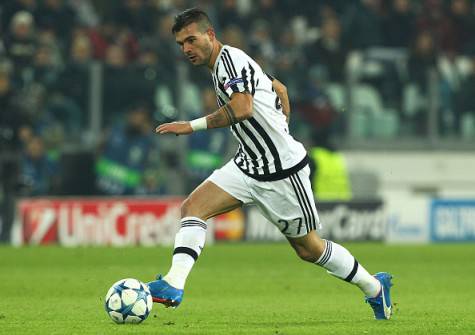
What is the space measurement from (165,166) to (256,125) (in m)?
10.3

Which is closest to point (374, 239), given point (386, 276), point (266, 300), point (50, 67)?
point (50, 67)

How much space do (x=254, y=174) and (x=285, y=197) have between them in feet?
0.81

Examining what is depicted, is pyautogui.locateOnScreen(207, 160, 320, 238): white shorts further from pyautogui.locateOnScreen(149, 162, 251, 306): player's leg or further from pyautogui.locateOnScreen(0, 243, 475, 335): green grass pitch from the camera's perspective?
pyautogui.locateOnScreen(0, 243, 475, 335): green grass pitch

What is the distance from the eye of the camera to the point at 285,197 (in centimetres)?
810

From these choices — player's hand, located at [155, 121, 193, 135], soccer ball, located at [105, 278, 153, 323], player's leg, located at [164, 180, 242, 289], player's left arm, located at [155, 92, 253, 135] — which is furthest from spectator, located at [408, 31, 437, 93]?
soccer ball, located at [105, 278, 153, 323]

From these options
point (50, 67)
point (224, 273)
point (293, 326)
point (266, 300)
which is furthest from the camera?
point (50, 67)

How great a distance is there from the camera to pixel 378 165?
2012 cm

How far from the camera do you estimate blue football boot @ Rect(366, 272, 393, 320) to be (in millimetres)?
8250

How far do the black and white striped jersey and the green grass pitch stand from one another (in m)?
0.99

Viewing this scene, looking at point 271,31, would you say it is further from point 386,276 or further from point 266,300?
point 386,276

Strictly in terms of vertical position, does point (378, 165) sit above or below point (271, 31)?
below

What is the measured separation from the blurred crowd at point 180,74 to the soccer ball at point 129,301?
9800 mm

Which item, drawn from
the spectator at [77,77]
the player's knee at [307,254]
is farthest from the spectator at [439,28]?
the player's knee at [307,254]

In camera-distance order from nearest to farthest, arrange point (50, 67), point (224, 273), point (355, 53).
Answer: point (224, 273) < point (50, 67) < point (355, 53)
